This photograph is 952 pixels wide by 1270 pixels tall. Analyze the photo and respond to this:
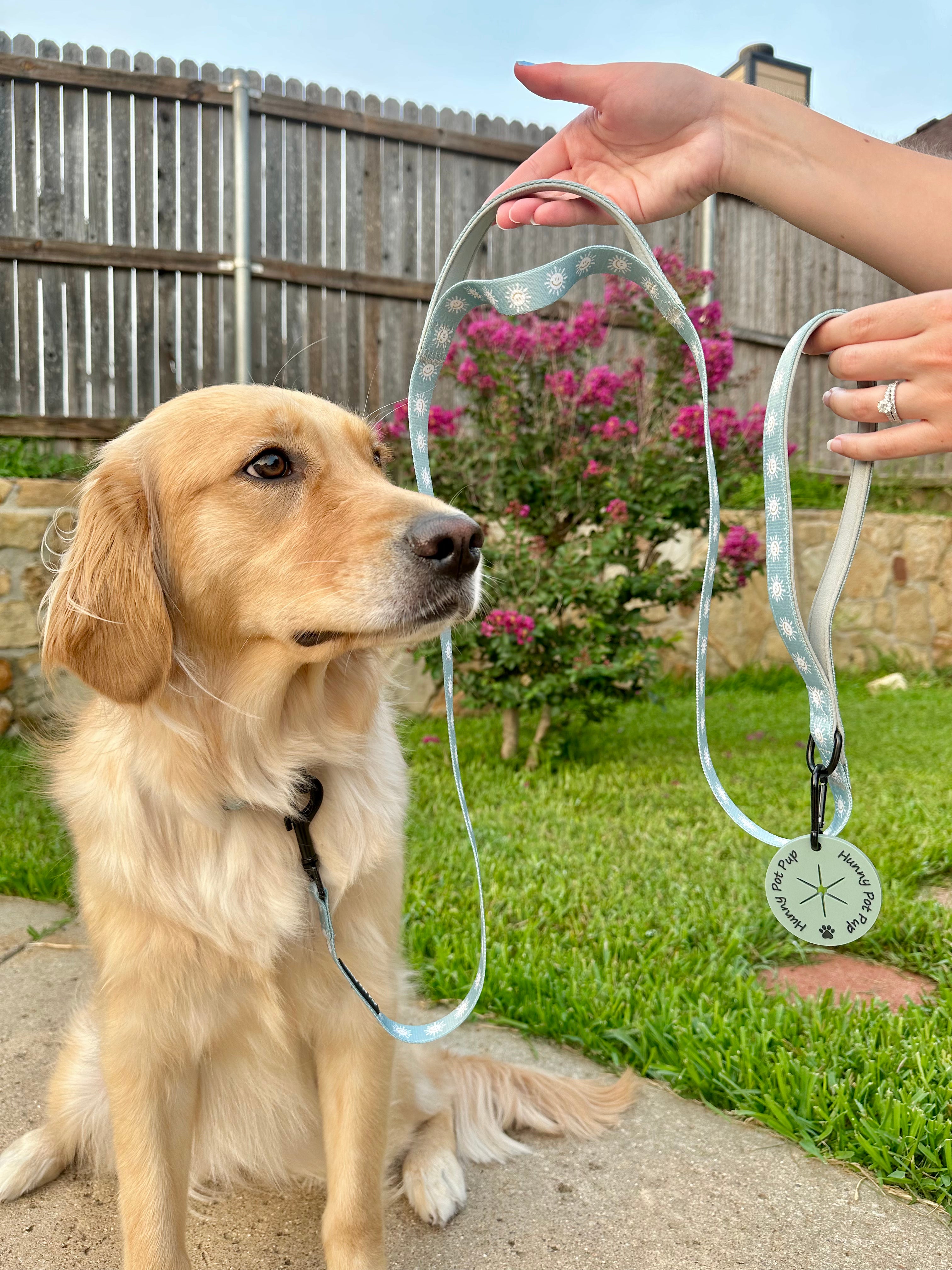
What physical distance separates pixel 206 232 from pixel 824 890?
629cm

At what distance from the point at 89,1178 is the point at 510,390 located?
4.02 metres

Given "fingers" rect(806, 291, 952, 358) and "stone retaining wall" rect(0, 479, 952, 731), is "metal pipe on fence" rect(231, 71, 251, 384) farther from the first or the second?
"fingers" rect(806, 291, 952, 358)

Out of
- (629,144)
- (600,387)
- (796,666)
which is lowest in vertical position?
(796,666)

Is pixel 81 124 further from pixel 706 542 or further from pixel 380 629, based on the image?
pixel 380 629

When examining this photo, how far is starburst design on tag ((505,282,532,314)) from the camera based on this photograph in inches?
66.8

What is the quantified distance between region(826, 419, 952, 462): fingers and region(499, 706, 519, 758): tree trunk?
3.69 meters

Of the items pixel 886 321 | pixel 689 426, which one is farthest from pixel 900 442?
pixel 689 426

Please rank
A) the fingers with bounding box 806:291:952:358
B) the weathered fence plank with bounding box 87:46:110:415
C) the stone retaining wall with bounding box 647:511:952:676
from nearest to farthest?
the fingers with bounding box 806:291:952:358
the weathered fence plank with bounding box 87:46:110:415
the stone retaining wall with bounding box 647:511:952:676

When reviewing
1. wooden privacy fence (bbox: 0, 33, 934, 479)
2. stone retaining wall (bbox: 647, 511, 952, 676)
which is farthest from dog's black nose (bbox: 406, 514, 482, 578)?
stone retaining wall (bbox: 647, 511, 952, 676)

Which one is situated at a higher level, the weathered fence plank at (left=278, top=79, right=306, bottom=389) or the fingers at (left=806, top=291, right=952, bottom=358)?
the weathered fence plank at (left=278, top=79, right=306, bottom=389)

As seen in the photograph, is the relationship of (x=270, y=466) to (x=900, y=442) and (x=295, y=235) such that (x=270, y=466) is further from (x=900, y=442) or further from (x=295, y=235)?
(x=295, y=235)

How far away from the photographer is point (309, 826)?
1.68 metres

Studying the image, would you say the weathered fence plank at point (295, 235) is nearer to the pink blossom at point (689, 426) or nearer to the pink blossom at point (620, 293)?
the pink blossom at point (620, 293)

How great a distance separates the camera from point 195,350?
21.1 ft
